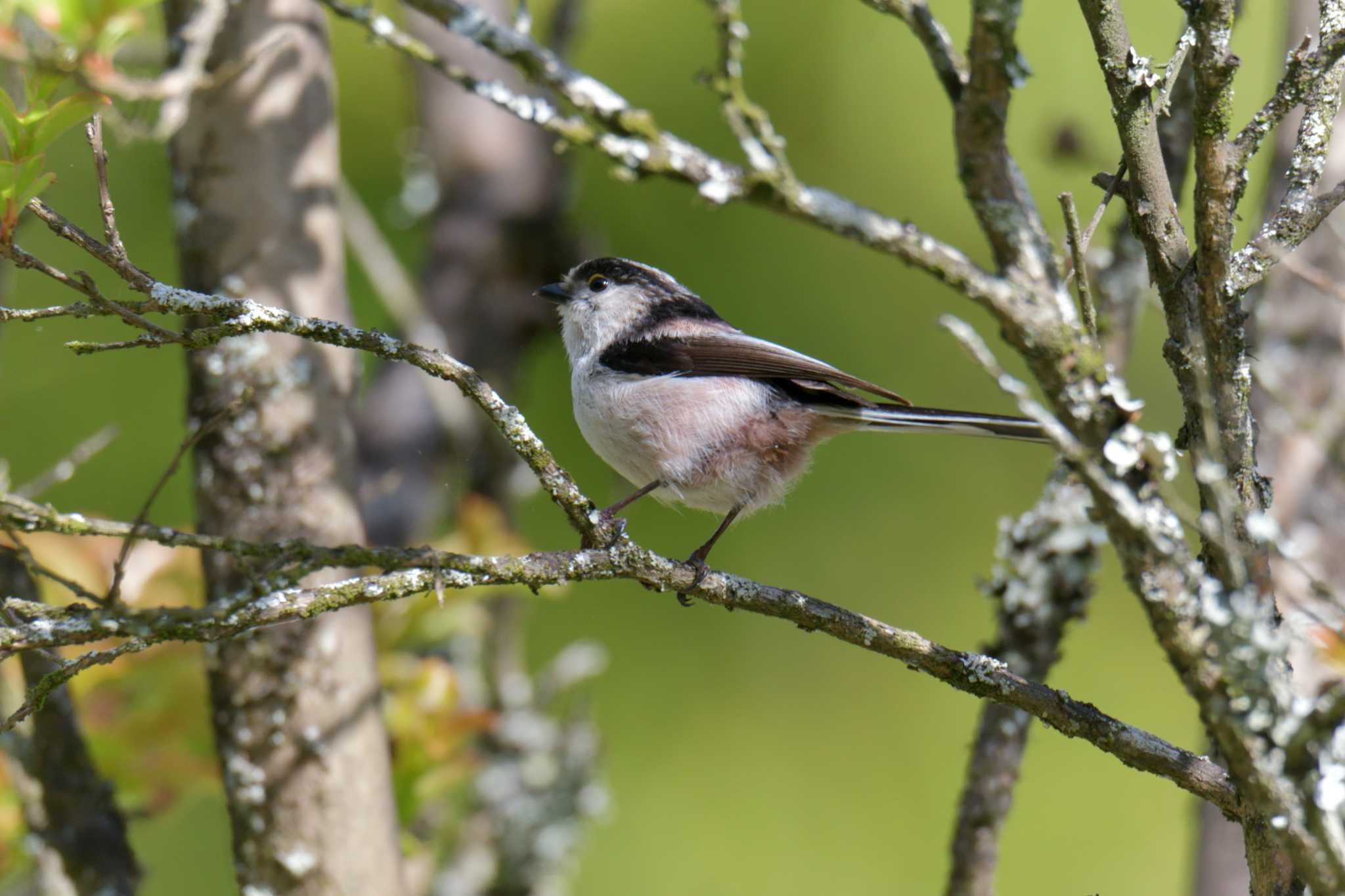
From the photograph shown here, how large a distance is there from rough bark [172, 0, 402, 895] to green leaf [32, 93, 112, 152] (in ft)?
2.62

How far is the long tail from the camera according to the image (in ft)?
7.16

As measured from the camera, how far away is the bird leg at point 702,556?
1.78 meters

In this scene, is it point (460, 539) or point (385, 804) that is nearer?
point (385, 804)

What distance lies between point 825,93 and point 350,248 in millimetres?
2034

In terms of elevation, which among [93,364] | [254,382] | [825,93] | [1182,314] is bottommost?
[1182,314]

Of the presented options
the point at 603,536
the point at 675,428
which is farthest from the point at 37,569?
the point at 675,428

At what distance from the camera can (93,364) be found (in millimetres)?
4359

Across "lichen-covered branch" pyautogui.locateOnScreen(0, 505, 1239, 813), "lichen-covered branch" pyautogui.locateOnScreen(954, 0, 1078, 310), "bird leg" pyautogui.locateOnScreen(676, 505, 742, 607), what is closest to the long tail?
"lichen-covered branch" pyautogui.locateOnScreen(954, 0, 1078, 310)

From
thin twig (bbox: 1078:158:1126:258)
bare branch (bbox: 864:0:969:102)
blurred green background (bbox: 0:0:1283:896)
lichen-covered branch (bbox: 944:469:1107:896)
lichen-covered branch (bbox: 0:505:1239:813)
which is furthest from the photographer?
blurred green background (bbox: 0:0:1283:896)

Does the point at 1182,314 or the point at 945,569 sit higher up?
the point at 945,569

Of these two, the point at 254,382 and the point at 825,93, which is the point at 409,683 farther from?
the point at 825,93

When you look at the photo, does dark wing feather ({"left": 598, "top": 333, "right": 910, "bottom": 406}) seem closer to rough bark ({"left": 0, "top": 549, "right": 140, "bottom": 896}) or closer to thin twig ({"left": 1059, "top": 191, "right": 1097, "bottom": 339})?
thin twig ({"left": 1059, "top": 191, "right": 1097, "bottom": 339})

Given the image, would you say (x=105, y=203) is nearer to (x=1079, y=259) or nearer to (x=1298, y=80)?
(x=1079, y=259)


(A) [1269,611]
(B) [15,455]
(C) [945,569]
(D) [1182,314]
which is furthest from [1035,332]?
(B) [15,455]
